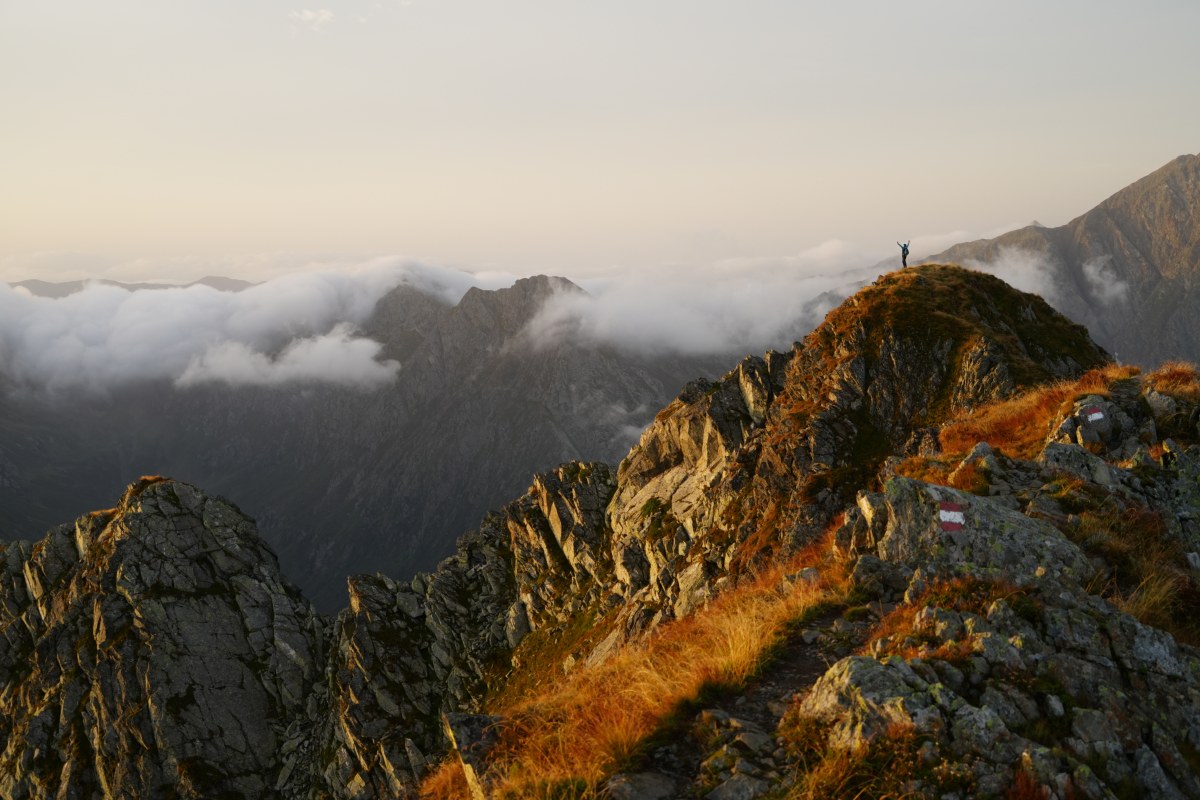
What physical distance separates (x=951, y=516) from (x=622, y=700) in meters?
6.91

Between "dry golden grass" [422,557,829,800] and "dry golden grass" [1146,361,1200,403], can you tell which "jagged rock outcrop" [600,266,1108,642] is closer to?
"dry golden grass" [1146,361,1200,403]

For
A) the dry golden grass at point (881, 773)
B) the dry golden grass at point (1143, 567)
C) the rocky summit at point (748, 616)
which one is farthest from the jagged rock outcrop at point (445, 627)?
the dry golden grass at point (881, 773)

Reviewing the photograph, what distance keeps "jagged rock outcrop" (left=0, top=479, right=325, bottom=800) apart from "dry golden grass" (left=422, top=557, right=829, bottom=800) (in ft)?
305

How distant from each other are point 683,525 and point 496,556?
142 ft

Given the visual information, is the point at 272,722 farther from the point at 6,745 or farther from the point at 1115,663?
the point at 1115,663

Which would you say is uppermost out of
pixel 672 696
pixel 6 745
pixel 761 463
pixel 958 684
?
pixel 958 684

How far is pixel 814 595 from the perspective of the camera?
11.9 metres

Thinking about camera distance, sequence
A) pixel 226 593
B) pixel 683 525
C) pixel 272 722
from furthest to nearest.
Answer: pixel 226 593
pixel 272 722
pixel 683 525

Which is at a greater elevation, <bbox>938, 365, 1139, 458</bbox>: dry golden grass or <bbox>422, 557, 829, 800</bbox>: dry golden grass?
<bbox>938, 365, 1139, 458</bbox>: dry golden grass

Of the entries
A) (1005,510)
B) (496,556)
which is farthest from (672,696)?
(496,556)

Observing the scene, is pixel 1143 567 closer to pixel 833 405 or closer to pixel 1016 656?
pixel 1016 656

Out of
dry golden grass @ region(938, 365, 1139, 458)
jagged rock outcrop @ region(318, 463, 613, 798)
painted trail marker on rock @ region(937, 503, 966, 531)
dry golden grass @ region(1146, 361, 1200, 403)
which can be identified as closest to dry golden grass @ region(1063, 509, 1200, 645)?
painted trail marker on rock @ region(937, 503, 966, 531)

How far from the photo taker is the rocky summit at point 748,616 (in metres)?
7.93

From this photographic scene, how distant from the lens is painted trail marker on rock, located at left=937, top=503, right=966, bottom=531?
1189cm
